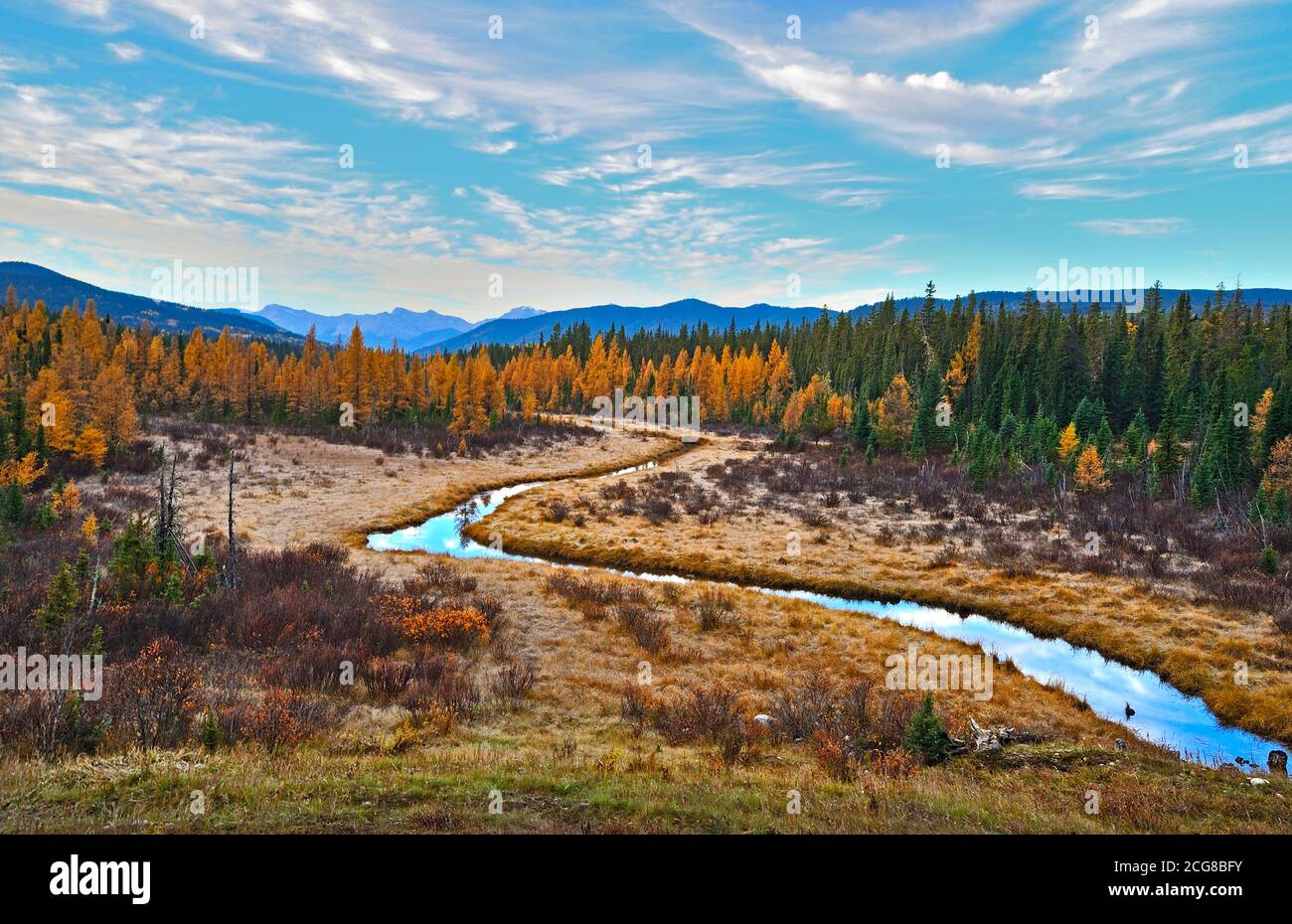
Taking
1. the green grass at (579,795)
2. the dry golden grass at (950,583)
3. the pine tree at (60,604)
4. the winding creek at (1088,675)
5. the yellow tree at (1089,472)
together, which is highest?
the yellow tree at (1089,472)

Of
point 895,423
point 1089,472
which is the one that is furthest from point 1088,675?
point 895,423

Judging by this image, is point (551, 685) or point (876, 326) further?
point (876, 326)

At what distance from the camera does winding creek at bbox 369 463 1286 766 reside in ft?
46.0

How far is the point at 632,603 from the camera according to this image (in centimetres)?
2148

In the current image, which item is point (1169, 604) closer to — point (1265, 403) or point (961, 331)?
point (1265, 403)

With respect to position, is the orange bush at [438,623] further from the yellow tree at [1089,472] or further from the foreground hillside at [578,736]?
the yellow tree at [1089,472]

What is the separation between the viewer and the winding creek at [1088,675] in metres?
14.0

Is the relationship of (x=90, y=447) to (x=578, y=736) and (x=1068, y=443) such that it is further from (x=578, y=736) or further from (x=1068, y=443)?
(x=1068, y=443)

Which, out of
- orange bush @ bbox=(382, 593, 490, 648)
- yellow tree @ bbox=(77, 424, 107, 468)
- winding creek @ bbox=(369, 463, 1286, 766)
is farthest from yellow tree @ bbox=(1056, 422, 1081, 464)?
yellow tree @ bbox=(77, 424, 107, 468)

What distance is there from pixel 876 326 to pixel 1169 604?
3456 inches

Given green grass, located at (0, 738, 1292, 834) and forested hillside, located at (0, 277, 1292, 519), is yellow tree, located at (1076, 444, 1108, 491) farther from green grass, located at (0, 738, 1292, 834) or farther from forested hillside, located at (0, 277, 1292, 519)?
green grass, located at (0, 738, 1292, 834)

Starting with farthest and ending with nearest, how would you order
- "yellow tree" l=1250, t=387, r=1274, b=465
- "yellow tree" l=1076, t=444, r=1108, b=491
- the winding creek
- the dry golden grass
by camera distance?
"yellow tree" l=1250, t=387, r=1274, b=465 → "yellow tree" l=1076, t=444, r=1108, b=491 → the dry golden grass → the winding creek

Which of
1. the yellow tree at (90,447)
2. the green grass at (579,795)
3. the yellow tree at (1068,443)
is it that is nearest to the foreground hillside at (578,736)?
the green grass at (579,795)
